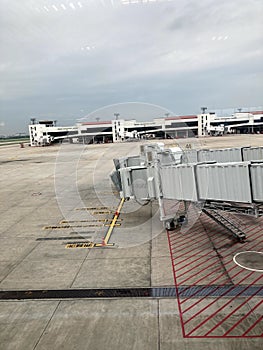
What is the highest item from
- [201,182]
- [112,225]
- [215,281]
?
[201,182]

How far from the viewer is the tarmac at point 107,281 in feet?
29.0

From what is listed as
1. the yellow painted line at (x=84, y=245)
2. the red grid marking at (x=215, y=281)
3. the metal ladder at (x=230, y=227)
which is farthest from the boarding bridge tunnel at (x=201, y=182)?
the yellow painted line at (x=84, y=245)

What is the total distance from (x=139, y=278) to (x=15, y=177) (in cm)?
3733

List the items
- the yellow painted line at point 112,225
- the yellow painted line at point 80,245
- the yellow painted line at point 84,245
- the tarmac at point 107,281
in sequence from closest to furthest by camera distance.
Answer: the tarmac at point 107,281 → the yellow painted line at point 84,245 → the yellow painted line at point 80,245 → the yellow painted line at point 112,225

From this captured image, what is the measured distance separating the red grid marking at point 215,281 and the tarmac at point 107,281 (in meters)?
0.05

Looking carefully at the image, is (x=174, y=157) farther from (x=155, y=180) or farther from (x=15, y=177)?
(x=15, y=177)

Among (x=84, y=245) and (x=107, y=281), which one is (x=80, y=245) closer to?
(x=84, y=245)

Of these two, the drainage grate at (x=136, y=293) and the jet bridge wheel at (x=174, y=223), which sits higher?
the jet bridge wheel at (x=174, y=223)

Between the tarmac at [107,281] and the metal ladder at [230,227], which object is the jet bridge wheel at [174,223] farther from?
the metal ladder at [230,227]

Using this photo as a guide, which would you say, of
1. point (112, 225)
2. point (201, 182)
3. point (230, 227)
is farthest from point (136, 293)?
point (112, 225)

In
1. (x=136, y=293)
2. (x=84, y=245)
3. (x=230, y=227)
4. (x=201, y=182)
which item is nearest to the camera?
(x=136, y=293)

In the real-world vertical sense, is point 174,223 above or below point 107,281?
above

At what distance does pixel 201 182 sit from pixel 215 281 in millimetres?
4488

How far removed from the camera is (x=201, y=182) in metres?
14.3
